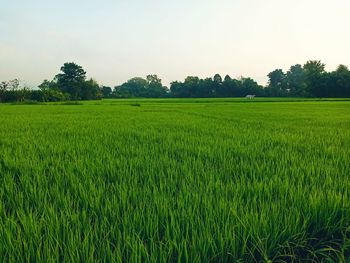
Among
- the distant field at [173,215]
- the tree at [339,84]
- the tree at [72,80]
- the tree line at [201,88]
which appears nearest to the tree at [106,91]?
the tree line at [201,88]

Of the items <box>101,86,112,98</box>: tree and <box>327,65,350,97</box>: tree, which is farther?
<box>101,86,112,98</box>: tree

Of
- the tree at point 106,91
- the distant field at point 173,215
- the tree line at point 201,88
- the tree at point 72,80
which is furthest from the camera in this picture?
the tree at point 106,91

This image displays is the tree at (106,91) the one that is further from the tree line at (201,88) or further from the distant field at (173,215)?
the distant field at (173,215)

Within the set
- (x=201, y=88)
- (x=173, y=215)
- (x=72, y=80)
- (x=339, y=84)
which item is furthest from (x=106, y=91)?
(x=173, y=215)

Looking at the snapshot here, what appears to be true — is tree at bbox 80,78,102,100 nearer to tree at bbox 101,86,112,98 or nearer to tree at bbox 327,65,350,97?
tree at bbox 101,86,112,98

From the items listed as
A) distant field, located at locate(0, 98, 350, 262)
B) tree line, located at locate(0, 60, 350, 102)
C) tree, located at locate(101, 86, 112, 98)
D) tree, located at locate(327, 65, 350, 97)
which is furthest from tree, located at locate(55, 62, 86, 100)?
distant field, located at locate(0, 98, 350, 262)

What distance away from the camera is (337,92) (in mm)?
45688

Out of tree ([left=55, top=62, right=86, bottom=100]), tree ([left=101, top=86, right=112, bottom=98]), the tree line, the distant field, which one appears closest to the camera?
the distant field

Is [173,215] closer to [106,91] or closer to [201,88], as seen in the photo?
[201,88]

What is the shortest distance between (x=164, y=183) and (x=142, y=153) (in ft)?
3.99

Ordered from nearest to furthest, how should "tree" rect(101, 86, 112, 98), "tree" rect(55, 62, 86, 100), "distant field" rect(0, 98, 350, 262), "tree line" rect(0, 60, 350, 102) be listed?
1. "distant field" rect(0, 98, 350, 262)
2. "tree line" rect(0, 60, 350, 102)
3. "tree" rect(55, 62, 86, 100)
4. "tree" rect(101, 86, 112, 98)

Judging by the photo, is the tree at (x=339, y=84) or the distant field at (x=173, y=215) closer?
the distant field at (x=173, y=215)

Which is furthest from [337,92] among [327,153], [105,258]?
[105,258]

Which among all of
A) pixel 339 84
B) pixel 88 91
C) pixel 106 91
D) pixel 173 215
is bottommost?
pixel 173 215
